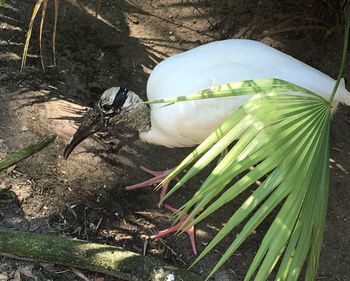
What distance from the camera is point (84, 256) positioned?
2.57m

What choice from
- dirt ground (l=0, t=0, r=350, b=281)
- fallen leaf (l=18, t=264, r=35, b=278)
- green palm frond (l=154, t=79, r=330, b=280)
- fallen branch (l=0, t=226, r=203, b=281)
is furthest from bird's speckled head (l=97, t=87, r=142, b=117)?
green palm frond (l=154, t=79, r=330, b=280)

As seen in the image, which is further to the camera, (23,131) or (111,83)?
(111,83)

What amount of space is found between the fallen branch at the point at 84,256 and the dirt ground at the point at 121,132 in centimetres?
14

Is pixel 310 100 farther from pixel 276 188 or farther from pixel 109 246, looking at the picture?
pixel 109 246

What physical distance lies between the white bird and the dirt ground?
274mm

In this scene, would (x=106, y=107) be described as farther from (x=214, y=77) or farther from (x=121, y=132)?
(x=214, y=77)

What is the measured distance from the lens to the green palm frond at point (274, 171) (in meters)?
1.76

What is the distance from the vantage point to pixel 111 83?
3578 mm

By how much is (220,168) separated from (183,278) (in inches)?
38.8

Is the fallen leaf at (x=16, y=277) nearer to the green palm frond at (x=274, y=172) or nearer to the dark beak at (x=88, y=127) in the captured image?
the dark beak at (x=88, y=127)

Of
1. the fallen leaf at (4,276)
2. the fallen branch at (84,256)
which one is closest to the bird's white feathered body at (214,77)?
the fallen branch at (84,256)

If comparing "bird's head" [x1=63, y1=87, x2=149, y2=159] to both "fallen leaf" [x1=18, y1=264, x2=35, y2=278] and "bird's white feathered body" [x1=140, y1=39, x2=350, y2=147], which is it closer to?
"bird's white feathered body" [x1=140, y1=39, x2=350, y2=147]

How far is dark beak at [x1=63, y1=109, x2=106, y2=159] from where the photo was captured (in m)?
3.03

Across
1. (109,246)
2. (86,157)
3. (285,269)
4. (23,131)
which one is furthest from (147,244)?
(285,269)
